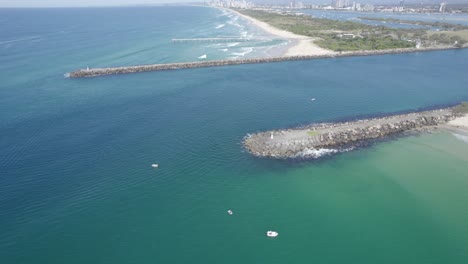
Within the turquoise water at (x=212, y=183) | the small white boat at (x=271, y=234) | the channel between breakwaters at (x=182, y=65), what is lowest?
the small white boat at (x=271, y=234)

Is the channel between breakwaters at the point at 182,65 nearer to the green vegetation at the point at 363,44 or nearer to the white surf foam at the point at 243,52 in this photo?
the green vegetation at the point at 363,44

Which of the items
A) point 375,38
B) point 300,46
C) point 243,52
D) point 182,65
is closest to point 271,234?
point 182,65

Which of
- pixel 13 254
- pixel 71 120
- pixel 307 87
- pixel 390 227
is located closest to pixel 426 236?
pixel 390 227

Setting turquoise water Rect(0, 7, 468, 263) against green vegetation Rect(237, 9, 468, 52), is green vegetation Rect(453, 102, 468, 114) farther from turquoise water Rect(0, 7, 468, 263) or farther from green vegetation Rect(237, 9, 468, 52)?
green vegetation Rect(237, 9, 468, 52)

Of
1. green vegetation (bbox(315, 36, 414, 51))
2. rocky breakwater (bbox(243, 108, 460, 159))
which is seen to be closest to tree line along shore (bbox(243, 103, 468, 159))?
rocky breakwater (bbox(243, 108, 460, 159))

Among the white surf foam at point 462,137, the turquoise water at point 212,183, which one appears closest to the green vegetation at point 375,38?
the turquoise water at point 212,183

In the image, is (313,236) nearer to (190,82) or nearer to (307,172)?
(307,172)
